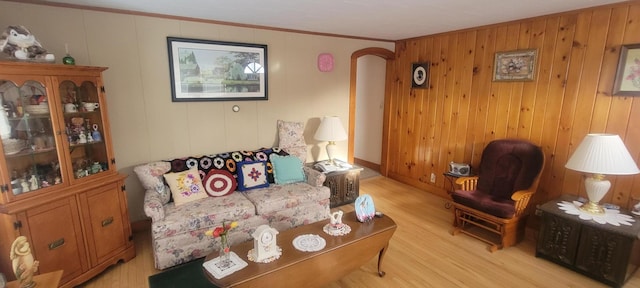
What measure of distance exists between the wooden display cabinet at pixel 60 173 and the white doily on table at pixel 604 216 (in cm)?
383

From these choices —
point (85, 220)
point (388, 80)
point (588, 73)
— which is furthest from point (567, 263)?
Answer: point (85, 220)

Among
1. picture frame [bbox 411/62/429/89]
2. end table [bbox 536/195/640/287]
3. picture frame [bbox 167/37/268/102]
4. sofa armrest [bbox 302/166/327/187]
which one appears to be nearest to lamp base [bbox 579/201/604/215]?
end table [bbox 536/195/640/287]

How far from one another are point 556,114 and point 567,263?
4.61 ft

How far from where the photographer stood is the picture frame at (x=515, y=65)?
310cm

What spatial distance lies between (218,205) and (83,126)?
1242mm

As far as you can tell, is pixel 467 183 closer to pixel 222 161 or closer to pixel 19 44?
pixel 222 161

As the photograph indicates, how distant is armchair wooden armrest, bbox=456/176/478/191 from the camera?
3244 mm

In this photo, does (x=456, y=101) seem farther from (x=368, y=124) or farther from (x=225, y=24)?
(x=225, y=24)

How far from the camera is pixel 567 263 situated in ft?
8.33

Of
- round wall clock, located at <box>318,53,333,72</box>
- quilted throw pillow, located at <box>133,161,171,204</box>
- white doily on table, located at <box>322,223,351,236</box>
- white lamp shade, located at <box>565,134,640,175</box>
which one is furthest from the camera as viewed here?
round wall clock, located at <box>318,53,333,72</box>

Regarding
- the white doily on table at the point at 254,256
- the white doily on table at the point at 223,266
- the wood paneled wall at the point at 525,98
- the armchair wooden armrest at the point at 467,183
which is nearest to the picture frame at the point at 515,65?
the wood paneled wall at the point at 525,98

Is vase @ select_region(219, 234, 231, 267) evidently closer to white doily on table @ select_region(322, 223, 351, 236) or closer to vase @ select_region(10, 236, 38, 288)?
white doily on table @ select_region(322, 223, 351, 236)

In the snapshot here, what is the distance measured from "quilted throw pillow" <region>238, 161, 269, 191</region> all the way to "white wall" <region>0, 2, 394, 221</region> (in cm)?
48

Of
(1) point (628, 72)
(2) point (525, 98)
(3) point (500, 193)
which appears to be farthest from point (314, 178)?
(1) point (628, 72)
